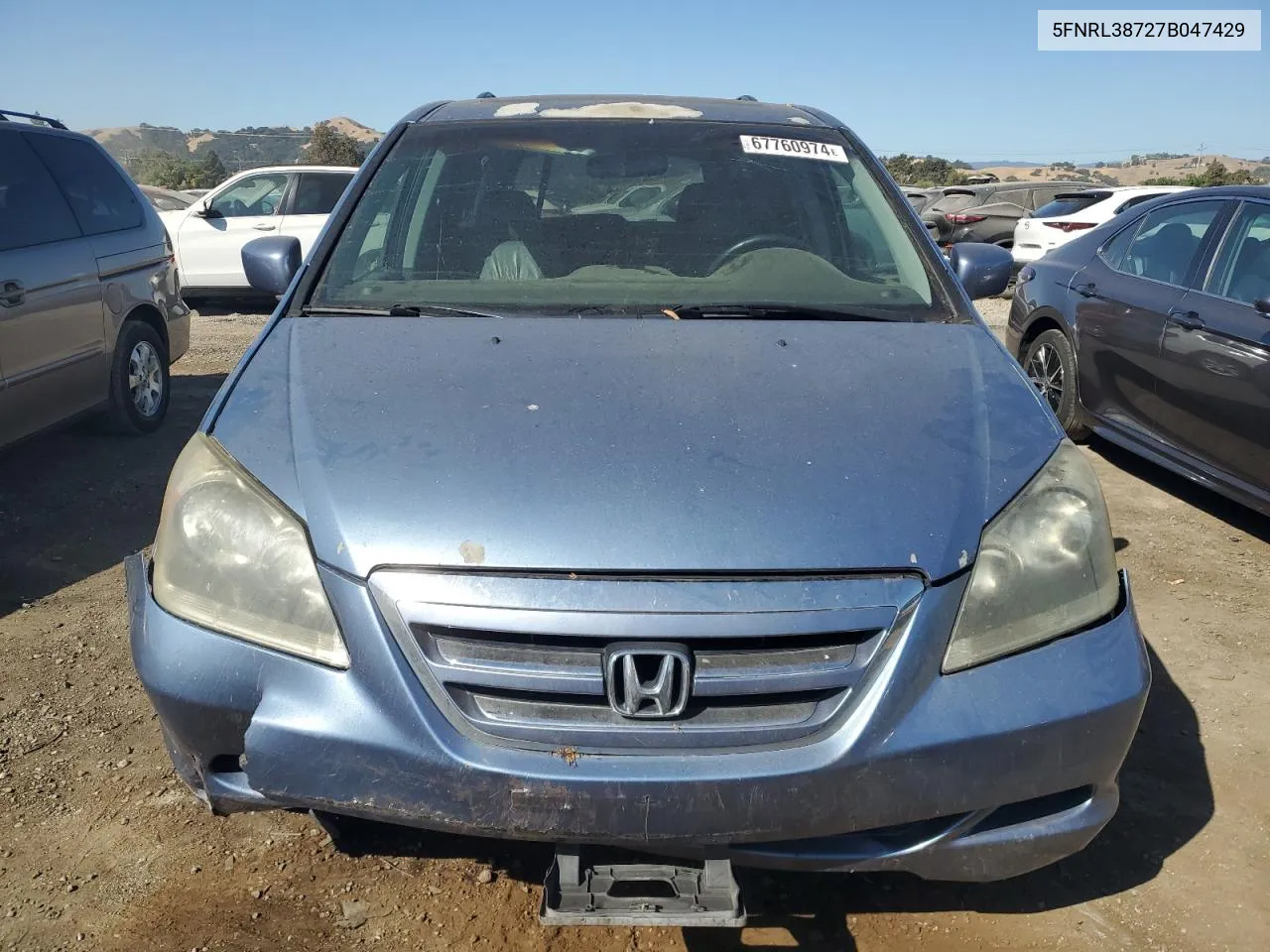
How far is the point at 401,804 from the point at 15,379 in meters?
4.02

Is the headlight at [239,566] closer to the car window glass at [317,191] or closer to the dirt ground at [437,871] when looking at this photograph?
the dirt ground at [437,871]

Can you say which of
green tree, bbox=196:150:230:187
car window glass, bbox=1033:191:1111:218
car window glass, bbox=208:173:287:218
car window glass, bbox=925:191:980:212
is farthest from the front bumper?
green tree, bbox=196:150:230:187

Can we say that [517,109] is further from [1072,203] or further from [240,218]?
[1072,203]

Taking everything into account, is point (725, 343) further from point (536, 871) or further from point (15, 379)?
point (15, 379)

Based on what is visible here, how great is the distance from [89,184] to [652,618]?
5.40 meters

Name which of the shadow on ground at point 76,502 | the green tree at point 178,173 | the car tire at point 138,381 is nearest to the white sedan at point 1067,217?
the car tire at point 138,381

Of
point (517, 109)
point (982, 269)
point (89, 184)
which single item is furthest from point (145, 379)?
point (982, 269)

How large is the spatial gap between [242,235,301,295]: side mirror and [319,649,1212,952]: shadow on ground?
1.79 metres

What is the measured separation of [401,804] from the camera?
76.2 inches

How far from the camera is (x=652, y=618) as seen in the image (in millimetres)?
1897

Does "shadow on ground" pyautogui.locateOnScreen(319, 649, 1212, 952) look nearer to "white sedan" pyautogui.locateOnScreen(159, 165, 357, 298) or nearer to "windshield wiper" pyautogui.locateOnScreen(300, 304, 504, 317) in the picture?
"windshield wiper" pyautogui.locateOnScreen(300, 304, 504, 317)

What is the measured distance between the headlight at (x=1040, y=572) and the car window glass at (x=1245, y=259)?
3.26m

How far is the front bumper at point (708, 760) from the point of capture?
1894mm

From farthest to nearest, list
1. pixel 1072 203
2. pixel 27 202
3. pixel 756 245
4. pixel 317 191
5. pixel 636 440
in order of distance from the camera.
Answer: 1. pixel 1072 203
2. pixel 317 191
3. pixel 27 202
4. pixel 756 245
5. pixel 636 440
